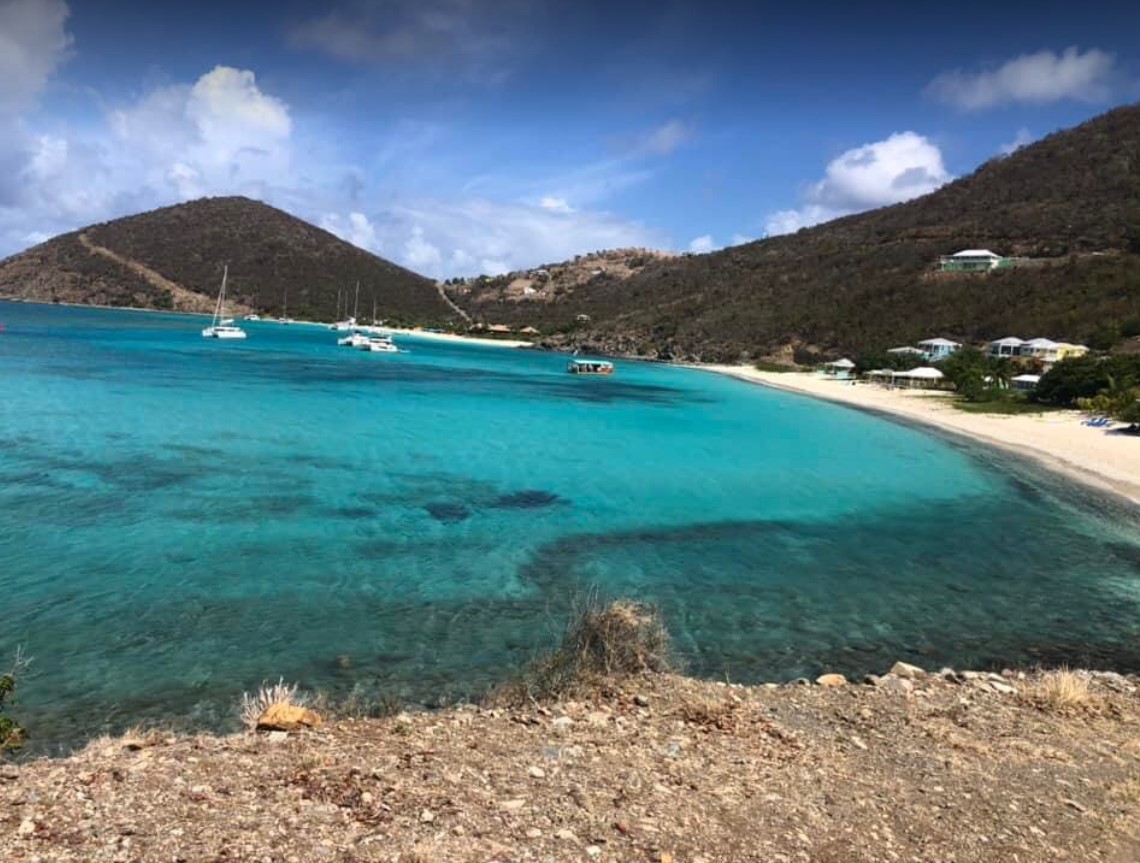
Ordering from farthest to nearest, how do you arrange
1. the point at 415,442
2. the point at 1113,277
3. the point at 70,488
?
the point at 1113,277, the point at 415,442, the point at 70,488

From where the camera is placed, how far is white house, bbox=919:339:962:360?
70.7m

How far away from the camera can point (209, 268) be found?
16150 cm

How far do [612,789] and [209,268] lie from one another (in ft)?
578

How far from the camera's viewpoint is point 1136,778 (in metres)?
6.66

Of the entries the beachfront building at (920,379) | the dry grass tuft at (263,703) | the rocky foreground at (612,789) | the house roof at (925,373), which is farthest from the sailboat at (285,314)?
the rocky foreground at (612,789)

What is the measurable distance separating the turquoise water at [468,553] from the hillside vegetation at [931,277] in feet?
167

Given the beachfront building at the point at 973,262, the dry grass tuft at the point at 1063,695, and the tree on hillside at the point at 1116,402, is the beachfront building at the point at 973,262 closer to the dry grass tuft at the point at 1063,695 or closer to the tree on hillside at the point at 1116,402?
the tree on hillside at the point at 1116,402

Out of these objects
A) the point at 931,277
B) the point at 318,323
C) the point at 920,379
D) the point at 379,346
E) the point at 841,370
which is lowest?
the point at 379,346

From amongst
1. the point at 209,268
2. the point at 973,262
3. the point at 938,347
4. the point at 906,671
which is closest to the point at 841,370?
the point at 938,347

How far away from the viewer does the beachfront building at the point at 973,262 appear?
8637 cm

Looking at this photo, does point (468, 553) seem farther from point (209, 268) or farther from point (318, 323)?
point (209, 268)

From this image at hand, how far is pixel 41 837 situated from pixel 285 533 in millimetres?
11760

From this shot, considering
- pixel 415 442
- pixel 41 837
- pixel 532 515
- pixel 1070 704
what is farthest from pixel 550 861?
pixel 415 442

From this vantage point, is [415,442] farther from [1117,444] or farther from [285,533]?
[1117,444]
